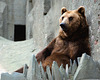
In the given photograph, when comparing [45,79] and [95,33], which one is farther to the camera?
[95,33]

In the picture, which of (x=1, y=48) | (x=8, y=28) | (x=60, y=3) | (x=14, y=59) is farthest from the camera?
A: (x=8, y=28)

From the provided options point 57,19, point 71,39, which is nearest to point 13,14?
point 57,19

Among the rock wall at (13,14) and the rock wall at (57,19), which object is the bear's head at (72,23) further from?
the rock wall at (13,14)

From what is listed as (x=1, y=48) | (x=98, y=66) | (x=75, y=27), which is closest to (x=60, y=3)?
(x=75, y=27)

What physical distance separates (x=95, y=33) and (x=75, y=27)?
0.32 m

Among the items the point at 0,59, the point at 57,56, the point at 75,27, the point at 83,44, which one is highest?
the point at 75,27

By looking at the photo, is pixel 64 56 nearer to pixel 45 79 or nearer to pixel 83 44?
pixel 83 44

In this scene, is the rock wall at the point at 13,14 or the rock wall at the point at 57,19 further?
the rock wall at the point at 13,14

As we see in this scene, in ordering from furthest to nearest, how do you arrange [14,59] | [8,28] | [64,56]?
[8,28]
[14,59]
[64,56]

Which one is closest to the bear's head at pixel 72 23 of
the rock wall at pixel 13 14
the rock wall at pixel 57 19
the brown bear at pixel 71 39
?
the brown bear at pixel 71 39

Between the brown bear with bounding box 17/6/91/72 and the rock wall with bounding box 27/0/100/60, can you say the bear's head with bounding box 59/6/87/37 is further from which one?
the rock wall with bounding box 27/0/100/60

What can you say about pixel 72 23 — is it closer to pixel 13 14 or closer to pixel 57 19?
pixel 57 19

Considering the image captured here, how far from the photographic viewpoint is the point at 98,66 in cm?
171

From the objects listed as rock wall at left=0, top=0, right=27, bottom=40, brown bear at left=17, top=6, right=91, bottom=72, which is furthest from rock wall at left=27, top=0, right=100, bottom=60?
rock wall at left=0, top=0, right=27, bottom=40
